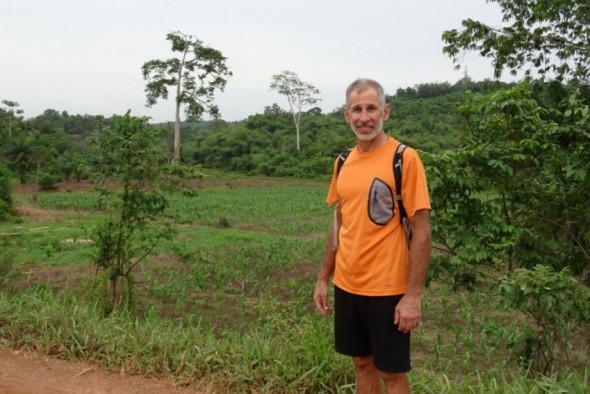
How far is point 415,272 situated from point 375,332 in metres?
0.33

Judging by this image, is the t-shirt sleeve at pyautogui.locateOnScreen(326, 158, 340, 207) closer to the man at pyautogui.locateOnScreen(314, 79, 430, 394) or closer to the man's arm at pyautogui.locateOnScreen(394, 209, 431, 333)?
the man at pyautogui.locateOnScreen(314, 79, 430, 394)

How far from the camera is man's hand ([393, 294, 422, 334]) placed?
227 centimetres

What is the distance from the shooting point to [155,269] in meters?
9.90

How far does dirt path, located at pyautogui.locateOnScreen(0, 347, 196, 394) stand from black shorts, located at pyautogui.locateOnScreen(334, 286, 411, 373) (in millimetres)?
1203

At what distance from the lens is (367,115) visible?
7.80ft

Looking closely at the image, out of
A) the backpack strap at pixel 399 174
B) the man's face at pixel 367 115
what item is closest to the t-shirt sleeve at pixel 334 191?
the man's face at pixel 367 115

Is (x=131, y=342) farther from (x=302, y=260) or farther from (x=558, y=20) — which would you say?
(x=302, y=260)

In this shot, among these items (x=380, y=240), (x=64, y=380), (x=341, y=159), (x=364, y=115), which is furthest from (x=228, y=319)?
(x=364, y=115)

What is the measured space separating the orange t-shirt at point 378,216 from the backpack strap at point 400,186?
0.05 feet

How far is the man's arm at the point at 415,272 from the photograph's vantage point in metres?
2.27

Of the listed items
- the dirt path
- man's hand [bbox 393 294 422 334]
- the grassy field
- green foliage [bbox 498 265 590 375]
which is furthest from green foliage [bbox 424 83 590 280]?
the dirt path

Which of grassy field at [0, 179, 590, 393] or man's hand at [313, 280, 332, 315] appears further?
grassy field at [0, 179, 590, 393]

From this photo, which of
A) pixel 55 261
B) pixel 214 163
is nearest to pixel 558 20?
pixel 55 261

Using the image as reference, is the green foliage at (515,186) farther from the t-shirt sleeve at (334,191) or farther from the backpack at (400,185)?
the backpack at (400,185)
